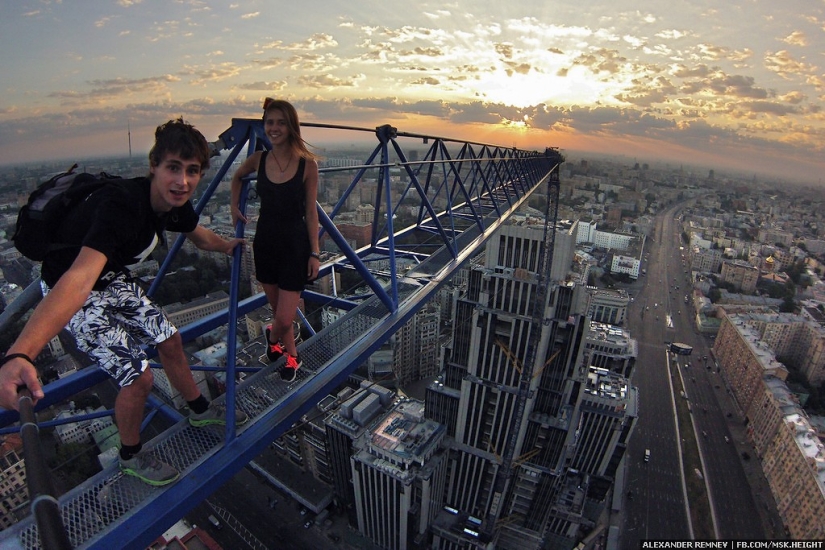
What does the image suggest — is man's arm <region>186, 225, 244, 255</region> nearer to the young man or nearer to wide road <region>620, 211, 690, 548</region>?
the young man

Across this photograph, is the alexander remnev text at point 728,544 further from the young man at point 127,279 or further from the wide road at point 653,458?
the young man at point 127,279

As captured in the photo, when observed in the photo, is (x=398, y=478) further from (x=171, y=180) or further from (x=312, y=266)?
(x=171, y=180)

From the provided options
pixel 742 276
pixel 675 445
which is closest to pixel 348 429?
pixel 675 445

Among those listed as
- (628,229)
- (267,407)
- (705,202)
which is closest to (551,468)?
(267,407)

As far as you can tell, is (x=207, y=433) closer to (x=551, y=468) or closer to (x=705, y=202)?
(x=551, y=468)

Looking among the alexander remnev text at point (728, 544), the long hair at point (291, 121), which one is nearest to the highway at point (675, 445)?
the alexander remnev text at point (728, 544)

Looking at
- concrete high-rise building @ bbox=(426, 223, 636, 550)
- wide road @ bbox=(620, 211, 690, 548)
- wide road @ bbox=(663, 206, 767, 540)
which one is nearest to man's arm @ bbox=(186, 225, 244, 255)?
concrete high-rise building @ bbox=(426, 223, 636, 550)
